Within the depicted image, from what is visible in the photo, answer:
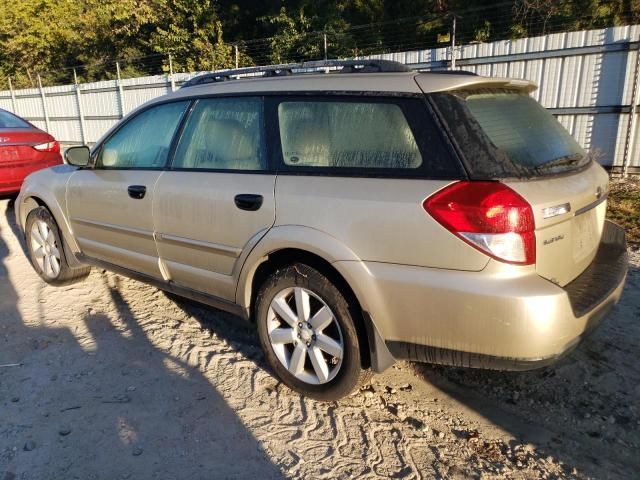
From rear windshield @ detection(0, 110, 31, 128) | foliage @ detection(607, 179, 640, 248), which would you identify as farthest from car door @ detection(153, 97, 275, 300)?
rear windshield @ detection(0, 110, 31, 128)

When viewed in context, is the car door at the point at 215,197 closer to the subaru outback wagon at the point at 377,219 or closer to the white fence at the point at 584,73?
the subaru outback wagon at the point at 377,219

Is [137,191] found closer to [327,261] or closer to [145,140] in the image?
[145,140]

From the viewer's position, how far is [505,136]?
8.54 feet

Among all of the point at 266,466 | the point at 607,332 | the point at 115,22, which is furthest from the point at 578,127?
the point at 115,22

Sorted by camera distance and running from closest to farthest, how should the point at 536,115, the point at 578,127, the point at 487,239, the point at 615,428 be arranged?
the point at 487,239, the point at 615,428, the point at 536,115, the point at 578,127

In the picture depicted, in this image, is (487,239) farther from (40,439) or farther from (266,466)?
(40,439)

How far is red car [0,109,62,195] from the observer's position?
7051mm

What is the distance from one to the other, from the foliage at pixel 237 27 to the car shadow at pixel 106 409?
8.74 meters

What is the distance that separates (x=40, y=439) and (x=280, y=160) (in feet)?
6.32

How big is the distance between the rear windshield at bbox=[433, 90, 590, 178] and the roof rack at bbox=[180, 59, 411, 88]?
0.47m

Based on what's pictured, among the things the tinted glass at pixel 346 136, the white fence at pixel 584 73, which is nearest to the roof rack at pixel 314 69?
the tinted glass at pixel 346 136

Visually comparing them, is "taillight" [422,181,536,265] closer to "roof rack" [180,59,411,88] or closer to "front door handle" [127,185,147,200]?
"roof rack" [180,59,411,88]

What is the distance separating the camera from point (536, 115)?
2.99 meters

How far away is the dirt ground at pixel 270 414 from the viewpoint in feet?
8.21
